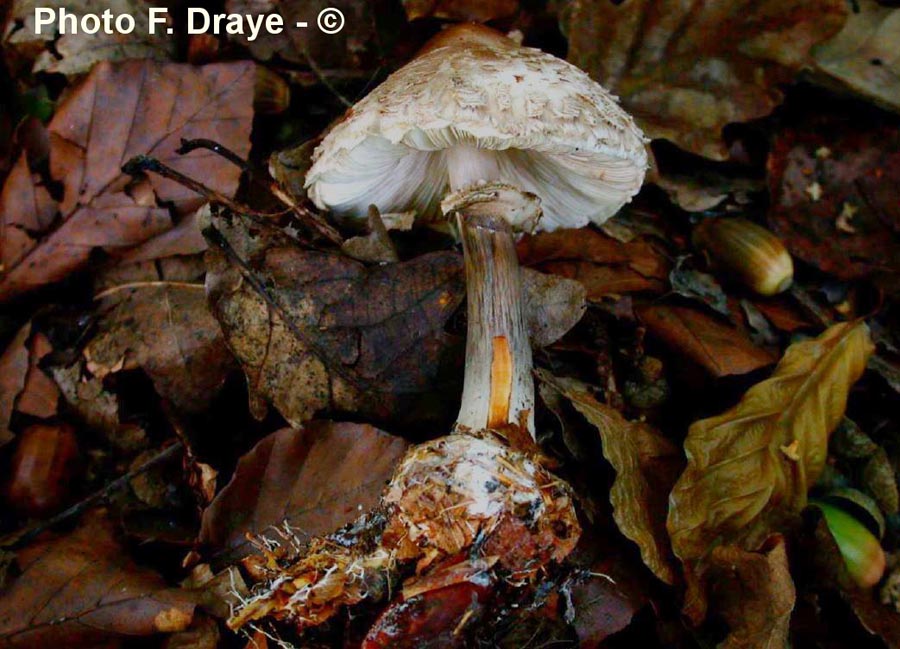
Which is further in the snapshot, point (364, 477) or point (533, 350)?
point (533, 350)

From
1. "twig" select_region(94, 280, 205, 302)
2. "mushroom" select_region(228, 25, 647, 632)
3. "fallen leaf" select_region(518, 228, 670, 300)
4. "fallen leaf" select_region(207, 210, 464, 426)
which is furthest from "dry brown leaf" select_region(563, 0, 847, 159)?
"twig" select_region(94, 280, 205, 302)

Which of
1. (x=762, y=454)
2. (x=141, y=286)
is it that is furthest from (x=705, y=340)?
(x=141, y=286)

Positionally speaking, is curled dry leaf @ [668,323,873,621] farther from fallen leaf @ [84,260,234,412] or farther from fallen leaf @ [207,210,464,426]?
fallen leaf @ [84,260,234,412]

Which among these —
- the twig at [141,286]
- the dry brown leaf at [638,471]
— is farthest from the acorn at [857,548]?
the twig at [141,286]

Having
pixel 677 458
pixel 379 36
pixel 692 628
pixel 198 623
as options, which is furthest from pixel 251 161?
pixel 692 628

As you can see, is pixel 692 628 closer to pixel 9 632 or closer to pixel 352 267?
pixel 352 267
